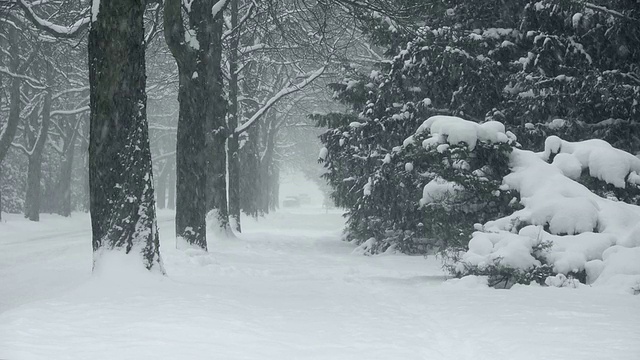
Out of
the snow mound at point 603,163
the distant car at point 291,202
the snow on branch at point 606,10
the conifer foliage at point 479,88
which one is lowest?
the distant car at point 291,202

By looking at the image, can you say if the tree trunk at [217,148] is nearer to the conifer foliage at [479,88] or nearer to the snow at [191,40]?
the conifer foliage at [479,88]

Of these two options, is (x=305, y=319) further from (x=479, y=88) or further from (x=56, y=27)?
(x=479, y=88)

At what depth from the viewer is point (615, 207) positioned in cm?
949

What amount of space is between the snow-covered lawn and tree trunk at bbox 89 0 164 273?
0.45 meters

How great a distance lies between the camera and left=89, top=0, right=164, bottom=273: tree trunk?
26.3 ft

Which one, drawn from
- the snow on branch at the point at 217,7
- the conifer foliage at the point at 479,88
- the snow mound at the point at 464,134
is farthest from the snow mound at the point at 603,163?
the snow on branch at the point at 217,7

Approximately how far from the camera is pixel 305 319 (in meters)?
6.25

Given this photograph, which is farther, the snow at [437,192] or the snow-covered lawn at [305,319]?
the snow at [437,192]

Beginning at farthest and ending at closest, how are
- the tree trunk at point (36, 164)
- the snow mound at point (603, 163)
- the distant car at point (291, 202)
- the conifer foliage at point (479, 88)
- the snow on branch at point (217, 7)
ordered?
the distant car at point (291, 202) → the tree trunk at point (36, 164) → the snow on branch at point (217, 7) → the conifer foliage at point (479, 88) → the snow mound at point (603, 163)

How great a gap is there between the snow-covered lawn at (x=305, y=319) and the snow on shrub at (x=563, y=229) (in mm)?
431

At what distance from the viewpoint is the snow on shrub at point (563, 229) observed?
28.6 ft

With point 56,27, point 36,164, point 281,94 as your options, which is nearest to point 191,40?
point 56,27

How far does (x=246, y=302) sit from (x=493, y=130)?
5470 mm

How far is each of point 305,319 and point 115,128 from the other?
138 inches
